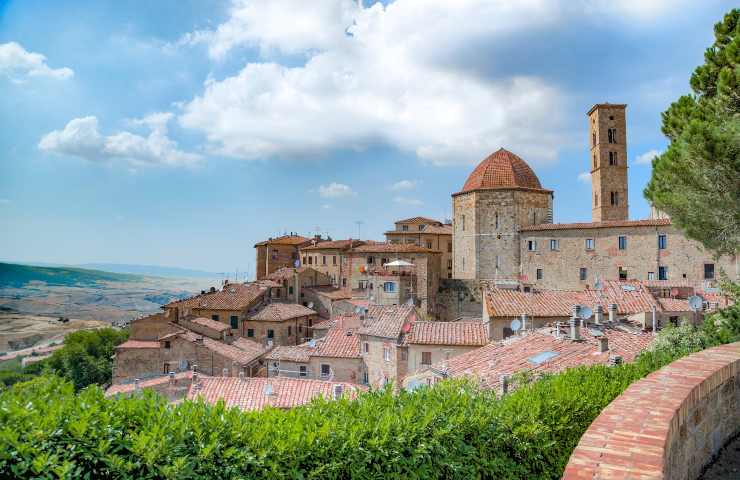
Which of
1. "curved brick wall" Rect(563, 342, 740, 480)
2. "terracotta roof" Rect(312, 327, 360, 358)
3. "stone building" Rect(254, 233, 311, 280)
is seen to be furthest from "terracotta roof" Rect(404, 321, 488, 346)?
"stone building" Rect(254, 233, 311, 280)

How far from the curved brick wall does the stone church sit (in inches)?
1424

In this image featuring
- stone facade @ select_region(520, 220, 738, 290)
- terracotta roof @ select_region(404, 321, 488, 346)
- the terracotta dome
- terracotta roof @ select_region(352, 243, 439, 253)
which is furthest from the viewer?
→ terracotta roof @ select_region(352, 243, 439, 253)

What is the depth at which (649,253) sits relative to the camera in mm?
41188

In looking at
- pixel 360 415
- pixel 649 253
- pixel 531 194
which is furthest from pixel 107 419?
pixel 531 194

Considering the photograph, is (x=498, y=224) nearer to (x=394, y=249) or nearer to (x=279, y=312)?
(x=394, y=249)

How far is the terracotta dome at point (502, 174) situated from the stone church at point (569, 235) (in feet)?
0.30

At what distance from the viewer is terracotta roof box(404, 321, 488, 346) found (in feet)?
82.4

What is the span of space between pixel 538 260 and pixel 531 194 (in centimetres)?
630

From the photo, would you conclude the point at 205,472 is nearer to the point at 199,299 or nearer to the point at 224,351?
the point at 224,351

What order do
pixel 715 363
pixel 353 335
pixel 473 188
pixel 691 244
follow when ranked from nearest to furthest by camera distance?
pixel 715 363 < pixel 353 335 < pixel 691 244 < pixel 473 188

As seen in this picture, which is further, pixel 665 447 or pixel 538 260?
pixel 538 260

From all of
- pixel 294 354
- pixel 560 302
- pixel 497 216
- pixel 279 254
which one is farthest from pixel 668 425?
pixel 279 254

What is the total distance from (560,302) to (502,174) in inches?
926

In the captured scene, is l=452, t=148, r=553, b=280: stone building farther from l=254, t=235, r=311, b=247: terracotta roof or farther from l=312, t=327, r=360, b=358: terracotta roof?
l=254, t=235, r=311, b=247: terracotta roof
